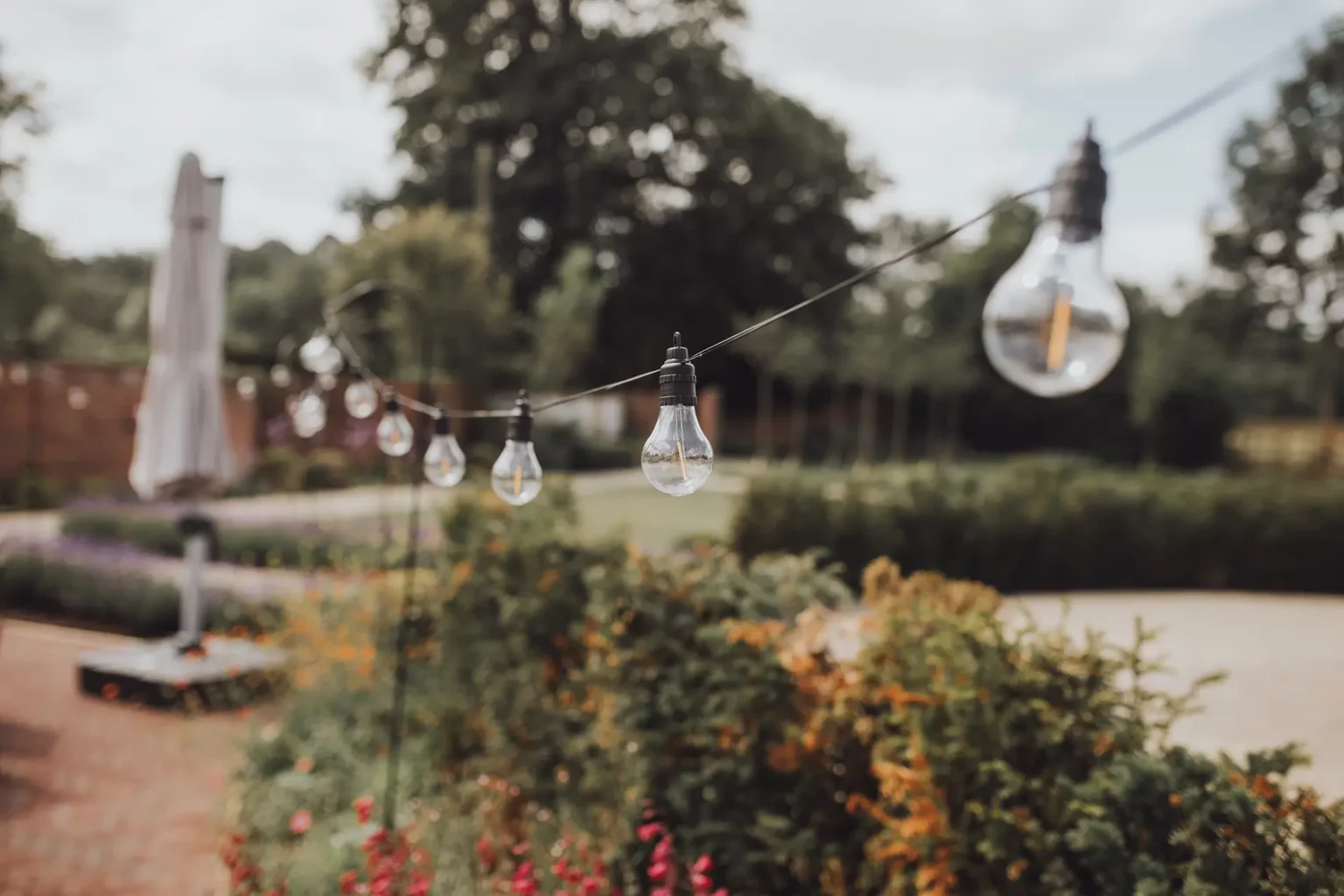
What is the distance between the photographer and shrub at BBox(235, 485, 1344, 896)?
7.27 ft

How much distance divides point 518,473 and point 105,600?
6.69 m

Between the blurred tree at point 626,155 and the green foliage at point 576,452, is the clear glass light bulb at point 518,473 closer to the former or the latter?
the green foliage at point 576,452

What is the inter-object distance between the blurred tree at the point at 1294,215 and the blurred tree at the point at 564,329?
A: 19.9m

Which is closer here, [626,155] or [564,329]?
[564,329]

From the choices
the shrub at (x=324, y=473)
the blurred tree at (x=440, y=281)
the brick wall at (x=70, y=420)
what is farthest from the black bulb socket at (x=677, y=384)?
the blurred tree at (x=440, y=281)

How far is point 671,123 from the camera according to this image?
27.4 metres

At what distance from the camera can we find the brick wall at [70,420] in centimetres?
1446

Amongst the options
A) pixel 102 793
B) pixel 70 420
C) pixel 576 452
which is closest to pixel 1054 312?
pixel 102 793

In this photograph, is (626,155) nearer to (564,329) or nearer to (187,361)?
(564,329)

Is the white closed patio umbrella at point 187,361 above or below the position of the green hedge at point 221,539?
above

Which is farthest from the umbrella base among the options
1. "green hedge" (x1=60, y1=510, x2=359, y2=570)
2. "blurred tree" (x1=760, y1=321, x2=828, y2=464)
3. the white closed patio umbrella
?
"blurred tree" (x1=760, y1=321, x2=828, y2=464)

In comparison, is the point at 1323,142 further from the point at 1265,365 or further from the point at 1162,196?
the point at 1162,196

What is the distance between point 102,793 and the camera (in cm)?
417

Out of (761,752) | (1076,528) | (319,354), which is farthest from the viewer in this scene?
(1076,528)
